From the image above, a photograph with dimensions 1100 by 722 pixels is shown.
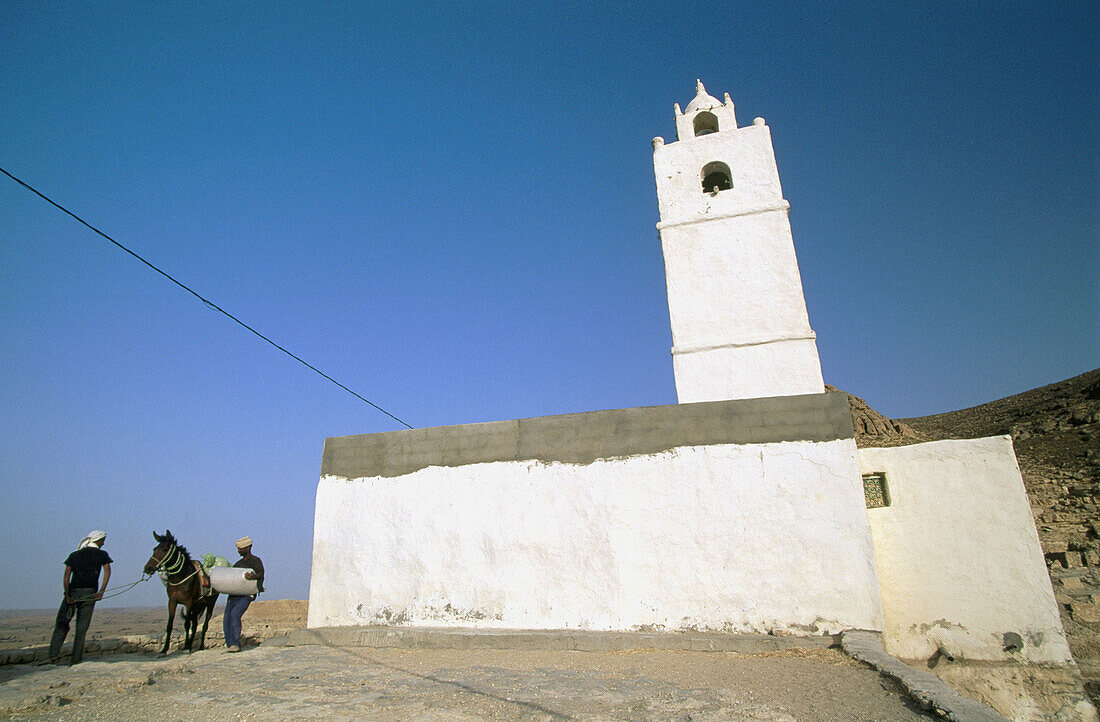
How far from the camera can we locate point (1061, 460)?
17.7 meters

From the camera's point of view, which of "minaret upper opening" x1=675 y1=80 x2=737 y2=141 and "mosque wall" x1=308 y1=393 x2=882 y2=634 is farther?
"minaret upper opening" x1=675 y1=80 x2=737 y2=141

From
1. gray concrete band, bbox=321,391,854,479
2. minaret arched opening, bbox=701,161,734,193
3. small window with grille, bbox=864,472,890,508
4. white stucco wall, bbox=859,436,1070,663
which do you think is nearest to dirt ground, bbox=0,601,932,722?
white stucco wall, bbox=859,436,1070,663

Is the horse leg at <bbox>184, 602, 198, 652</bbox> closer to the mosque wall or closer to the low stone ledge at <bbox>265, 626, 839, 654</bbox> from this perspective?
the low stone ledge at <bbox>265, 626, 839, 654</bbox>

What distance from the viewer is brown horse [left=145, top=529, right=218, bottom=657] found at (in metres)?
7.49

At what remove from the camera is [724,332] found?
34.8 feet

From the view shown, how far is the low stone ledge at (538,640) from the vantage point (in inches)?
253

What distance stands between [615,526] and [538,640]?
5.31ft

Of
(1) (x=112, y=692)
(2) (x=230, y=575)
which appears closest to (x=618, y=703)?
(1) (x=112, y=692)

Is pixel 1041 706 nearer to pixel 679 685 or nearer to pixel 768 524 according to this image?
pixel 768 524

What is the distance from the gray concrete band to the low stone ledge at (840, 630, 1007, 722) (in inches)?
87.8

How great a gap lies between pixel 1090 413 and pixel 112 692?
88.4 ft

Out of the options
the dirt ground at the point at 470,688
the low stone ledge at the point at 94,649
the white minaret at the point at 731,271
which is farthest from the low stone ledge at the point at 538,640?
the white minaret at the point at 731,271

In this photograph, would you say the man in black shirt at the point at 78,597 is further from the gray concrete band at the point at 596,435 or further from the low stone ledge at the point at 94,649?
the gray concrete band at the point at 596,435

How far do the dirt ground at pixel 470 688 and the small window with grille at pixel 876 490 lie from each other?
77.5 inches
